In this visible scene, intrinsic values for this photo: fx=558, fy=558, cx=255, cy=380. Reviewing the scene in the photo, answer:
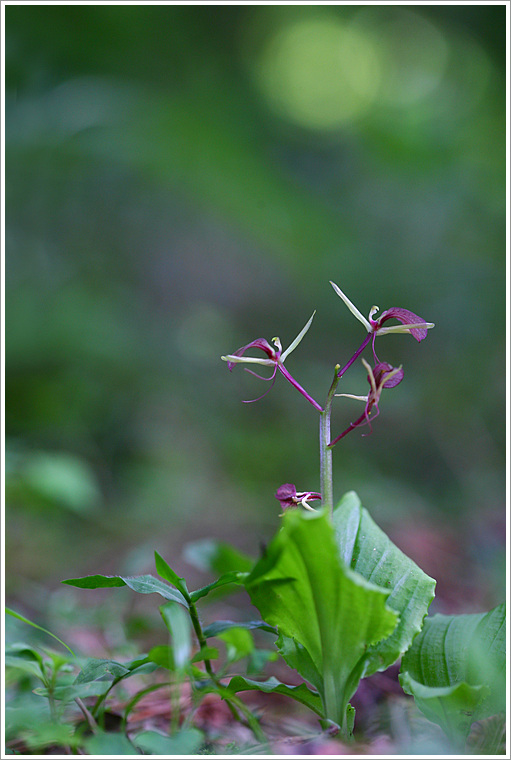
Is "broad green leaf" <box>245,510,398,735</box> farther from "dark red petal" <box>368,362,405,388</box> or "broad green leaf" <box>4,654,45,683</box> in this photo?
"broad green leaf" <box>4,654,45,683</box>

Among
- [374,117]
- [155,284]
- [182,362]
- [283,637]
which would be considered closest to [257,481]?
[182,362]

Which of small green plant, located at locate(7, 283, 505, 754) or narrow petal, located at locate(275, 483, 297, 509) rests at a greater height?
narrow petal, located at locate(275, 483, 297, 509)

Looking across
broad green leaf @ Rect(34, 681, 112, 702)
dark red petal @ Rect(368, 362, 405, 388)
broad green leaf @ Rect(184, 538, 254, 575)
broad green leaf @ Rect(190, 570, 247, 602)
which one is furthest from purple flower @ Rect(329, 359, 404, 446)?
broad green leaf @ Rect(184, 538, 254, 575)

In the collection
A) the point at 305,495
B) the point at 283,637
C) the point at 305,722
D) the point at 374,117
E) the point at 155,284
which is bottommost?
the point at 155,284

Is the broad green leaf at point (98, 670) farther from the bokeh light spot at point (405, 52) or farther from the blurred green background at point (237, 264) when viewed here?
the bokeh light spot at point (405, 52)

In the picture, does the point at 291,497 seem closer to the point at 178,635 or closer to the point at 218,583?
the point at 218,583

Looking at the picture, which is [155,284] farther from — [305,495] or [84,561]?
[305,495]
